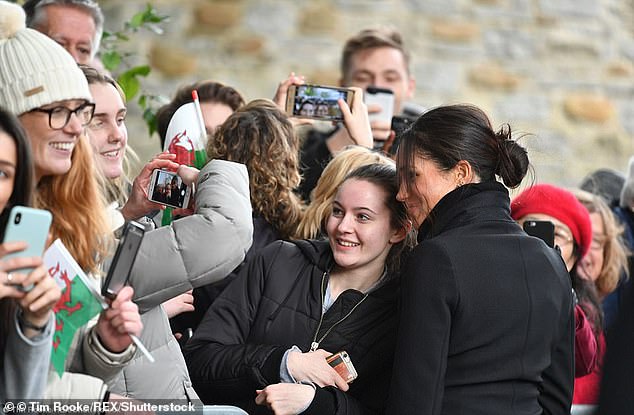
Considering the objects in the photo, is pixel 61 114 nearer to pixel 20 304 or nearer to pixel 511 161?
pixel 20 304

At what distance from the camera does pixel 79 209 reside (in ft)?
9.46

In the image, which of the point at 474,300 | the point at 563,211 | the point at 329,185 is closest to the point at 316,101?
the point at 329,185

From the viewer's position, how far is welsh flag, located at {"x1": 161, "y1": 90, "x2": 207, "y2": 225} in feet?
11.7

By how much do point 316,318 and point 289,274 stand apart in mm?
174

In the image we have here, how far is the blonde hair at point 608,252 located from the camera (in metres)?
4.86

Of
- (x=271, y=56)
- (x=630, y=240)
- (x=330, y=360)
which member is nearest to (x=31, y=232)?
(x=330, y=360)

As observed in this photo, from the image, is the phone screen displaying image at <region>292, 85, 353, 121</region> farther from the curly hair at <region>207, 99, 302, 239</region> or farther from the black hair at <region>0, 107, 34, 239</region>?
the black hair at <region>0, 107, 34, 239</region>

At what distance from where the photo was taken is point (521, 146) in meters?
3.37

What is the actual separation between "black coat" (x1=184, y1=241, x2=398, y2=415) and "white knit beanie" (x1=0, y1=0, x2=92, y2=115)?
931 millimetres

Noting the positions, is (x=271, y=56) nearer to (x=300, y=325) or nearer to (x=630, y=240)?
(x=630, y=240)

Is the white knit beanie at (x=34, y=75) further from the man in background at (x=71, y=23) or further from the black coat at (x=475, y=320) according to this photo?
the man in background at (x=71, y=23)

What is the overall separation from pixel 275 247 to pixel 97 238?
872 millimetres

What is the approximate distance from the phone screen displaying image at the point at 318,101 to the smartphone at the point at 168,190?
42.4 inches

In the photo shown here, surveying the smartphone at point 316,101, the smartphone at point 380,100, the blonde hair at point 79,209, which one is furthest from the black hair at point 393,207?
the smartphone at point 380,100
